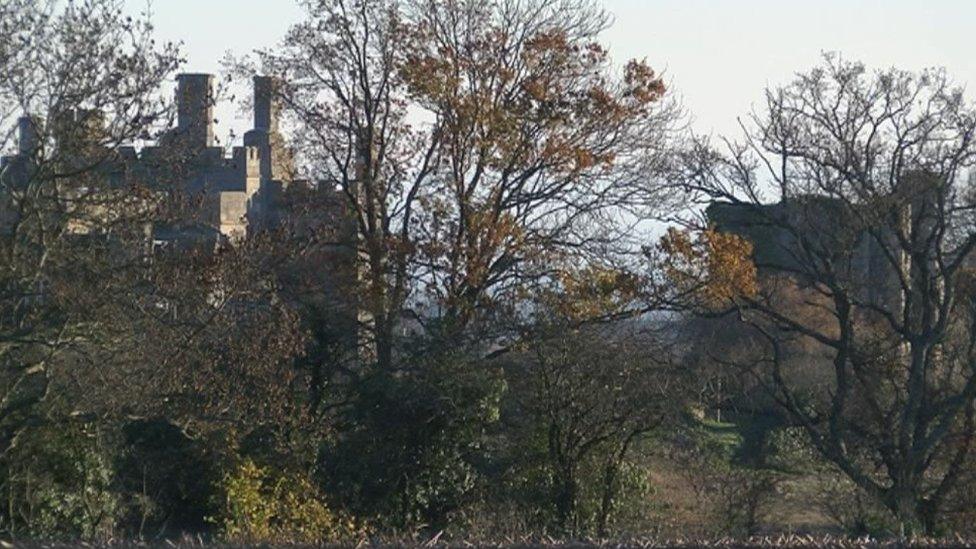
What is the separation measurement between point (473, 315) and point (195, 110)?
30.1 feet

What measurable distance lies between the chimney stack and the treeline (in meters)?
0.52

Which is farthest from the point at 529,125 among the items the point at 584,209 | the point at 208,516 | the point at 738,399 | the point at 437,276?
the point at 208,516

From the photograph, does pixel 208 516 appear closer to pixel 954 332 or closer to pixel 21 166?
pixel 21 166

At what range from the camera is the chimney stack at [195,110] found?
20.0m

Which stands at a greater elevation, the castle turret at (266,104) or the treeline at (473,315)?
the castle turret at (266,104)

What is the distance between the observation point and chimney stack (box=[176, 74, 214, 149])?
20.0 meters

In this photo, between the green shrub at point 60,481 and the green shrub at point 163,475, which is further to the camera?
the green shrub at point 163,475

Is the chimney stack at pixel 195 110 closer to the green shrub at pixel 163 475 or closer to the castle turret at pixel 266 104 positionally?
the green shrub at pixel 163 475

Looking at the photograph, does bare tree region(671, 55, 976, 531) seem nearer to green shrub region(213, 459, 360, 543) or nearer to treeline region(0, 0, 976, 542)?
treeline region(0, 0, 976, 542)

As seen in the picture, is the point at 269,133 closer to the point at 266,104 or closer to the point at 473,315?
the point at 266,104

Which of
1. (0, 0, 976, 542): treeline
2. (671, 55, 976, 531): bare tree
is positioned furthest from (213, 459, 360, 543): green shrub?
(671, 55, 976, 531): bare tree

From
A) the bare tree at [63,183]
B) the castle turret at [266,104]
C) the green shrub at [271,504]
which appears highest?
the castle turret at [266,104]

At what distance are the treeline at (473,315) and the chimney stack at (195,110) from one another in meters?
0.52

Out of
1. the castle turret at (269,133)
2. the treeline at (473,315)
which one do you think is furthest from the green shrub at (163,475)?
the castle turret at (269,133)
